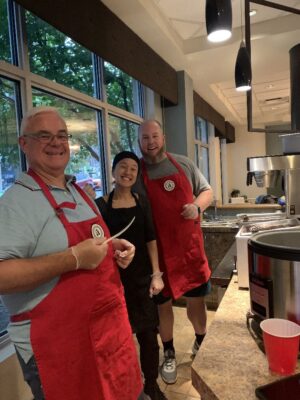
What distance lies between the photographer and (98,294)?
1.03 metres

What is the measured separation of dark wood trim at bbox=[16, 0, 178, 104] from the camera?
177 cm

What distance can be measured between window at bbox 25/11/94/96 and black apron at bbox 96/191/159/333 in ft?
3.59

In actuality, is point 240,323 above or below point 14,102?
below

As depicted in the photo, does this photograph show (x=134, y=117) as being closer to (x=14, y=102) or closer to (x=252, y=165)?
(x=14, y=102)

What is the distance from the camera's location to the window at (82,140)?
233 cm

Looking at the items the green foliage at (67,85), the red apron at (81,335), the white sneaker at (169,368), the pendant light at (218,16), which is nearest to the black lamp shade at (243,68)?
the pendant light at (218,16)

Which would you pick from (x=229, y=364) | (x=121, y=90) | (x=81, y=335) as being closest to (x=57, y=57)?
(x=121, y=90)

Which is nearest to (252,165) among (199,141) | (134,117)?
(134,117)

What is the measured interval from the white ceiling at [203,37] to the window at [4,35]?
0.79 m

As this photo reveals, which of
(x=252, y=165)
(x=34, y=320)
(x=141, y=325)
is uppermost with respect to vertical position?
(x=252, y=165)

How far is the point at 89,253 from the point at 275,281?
0.55 metres

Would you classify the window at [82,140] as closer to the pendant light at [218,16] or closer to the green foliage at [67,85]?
the green foliage at [67,85]

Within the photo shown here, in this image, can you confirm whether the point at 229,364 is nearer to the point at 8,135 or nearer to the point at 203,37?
the point at 8,135

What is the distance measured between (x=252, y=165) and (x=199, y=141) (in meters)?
5.01
